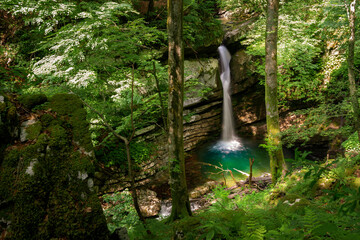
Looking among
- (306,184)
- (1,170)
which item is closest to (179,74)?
(1,170)

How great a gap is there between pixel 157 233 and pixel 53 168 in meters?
1.84

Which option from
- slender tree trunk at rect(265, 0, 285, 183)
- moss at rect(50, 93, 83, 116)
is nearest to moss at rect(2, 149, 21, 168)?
moss at rect(50, 93, 83, 116)

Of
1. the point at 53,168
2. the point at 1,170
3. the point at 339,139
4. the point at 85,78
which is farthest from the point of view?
the point at 339,139

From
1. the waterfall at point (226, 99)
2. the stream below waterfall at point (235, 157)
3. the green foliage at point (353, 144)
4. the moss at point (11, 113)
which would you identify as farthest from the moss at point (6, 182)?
the waterfall at point (226, 99)

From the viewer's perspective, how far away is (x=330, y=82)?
995 cm

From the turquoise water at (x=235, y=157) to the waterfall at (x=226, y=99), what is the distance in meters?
0.65

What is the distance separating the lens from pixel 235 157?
1167 centimetres

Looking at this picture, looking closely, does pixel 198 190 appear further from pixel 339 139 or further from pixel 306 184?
pixel 339 139

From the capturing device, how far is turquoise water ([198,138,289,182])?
393 inches

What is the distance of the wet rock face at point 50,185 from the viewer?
177 centimetres

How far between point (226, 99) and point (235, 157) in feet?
13.8

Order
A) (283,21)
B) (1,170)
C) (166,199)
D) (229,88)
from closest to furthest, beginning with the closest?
1. (1,170)
2. (166,199)
3. (283,21)
4. (229,88)

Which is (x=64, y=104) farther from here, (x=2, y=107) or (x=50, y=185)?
(x=50, y=185)

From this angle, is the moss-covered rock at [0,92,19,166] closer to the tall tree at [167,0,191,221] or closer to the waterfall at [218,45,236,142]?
the tall tree at [167,0,191,221]
